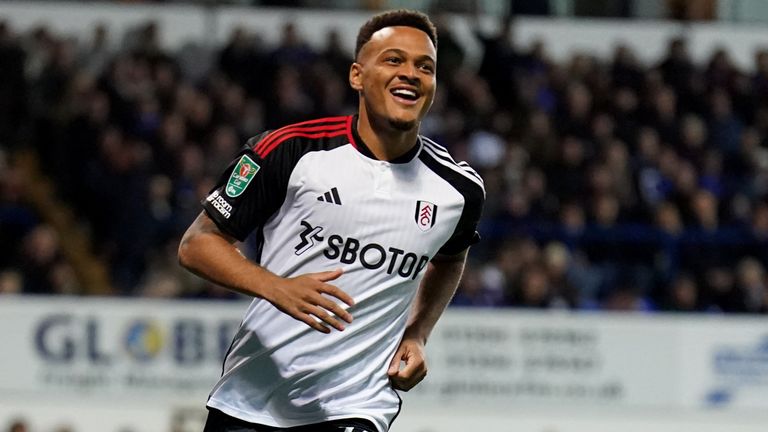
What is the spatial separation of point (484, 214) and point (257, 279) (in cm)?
994

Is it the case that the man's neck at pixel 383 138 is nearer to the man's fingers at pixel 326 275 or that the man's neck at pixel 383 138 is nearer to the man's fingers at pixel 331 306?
the man's fingers at pixel 326 275

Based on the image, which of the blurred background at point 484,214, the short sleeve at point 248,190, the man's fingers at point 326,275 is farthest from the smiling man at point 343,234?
the blurred background at point 484,214

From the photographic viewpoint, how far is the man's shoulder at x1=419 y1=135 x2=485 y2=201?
5.12 m

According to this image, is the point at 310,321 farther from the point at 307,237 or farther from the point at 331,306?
the point at 307,237

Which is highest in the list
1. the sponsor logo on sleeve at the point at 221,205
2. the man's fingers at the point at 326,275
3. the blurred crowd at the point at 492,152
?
the sponsor logo on sleeve at the point at 221,205

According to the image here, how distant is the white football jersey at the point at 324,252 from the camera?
481 cm

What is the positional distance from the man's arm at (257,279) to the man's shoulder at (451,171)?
0.77m

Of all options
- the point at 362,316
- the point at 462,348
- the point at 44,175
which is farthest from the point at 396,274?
the point at 44,175

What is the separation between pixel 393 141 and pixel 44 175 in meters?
10.4

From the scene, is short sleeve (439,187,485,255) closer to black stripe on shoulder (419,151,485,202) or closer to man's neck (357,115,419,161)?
black stripe on shoulder (419,151,485,202)

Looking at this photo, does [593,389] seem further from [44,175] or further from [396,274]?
[396,274]

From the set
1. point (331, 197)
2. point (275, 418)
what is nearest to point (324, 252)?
point (331, 197)

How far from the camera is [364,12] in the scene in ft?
58.2

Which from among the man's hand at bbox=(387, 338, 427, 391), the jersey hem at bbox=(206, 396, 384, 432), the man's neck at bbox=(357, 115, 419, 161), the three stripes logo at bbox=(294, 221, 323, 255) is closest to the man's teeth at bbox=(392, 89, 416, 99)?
the man's neck at bbox=(357, 115, 419, 161)
